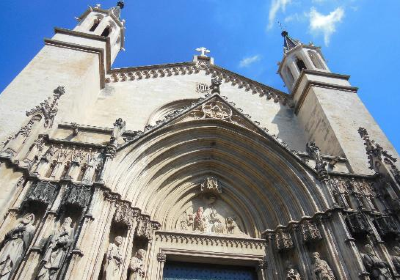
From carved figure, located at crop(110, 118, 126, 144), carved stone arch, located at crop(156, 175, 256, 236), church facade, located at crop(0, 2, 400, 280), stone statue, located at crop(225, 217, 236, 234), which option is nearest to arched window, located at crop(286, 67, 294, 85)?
church facade, located at crop(0, 2, 400, 280)

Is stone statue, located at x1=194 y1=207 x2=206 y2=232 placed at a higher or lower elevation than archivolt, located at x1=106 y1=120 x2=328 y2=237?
lower

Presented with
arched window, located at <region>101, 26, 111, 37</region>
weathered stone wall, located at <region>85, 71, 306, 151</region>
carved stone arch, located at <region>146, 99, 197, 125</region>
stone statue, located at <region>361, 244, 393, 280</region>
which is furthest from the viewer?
arched window, located at <region>101, 26, 111, 37</region>

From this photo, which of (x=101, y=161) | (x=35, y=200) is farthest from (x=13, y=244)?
(x=101, y=161)

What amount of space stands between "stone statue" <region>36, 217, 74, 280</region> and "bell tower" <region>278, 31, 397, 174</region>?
25.3 feet

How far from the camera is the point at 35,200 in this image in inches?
264

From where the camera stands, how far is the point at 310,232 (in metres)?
7.54

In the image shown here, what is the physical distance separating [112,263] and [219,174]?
4536 mm

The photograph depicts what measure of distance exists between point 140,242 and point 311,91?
889 cm

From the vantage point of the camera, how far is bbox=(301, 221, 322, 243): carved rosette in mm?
7469

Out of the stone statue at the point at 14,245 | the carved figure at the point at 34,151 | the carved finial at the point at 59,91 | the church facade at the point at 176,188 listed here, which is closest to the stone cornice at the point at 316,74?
the church facade at the point at 176,188

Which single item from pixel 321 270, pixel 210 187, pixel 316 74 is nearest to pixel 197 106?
pixel 210 187

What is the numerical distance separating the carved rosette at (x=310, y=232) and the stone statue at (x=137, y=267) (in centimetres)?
373

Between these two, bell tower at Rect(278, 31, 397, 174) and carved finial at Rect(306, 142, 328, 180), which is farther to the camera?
bell tower at Rect(278, 31, 397, 174)

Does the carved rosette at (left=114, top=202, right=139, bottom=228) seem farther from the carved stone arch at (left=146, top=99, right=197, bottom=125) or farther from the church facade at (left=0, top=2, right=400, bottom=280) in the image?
the carved stone arch at (left=146, top=99, right=197, bottom=125)
